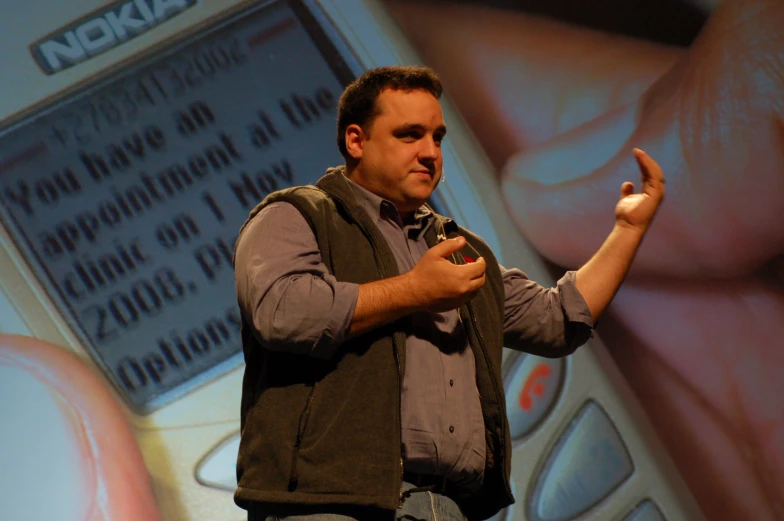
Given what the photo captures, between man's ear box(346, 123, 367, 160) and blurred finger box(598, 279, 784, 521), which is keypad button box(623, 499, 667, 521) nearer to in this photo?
blurred finger box(598, 279, 784, 521)

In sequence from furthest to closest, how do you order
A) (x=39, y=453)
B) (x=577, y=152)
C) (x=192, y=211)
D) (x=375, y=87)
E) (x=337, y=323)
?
(x=577, y=152), (x=192, y=211), (x=39, y=453), (x=375, y=87), (x=337, y=323)

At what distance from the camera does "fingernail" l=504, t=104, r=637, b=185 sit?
2260 mm

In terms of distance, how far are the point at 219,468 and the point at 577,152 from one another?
1.19 m

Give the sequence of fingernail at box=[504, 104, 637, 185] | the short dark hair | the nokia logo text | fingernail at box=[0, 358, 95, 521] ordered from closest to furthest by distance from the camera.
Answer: the short dark hair < fingernail at box=[0, 358, 95, 521] < the nokia logo text < fingernail at box=[504, 104, 637, 185]

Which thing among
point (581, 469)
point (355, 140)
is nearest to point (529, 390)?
point (581, 469)

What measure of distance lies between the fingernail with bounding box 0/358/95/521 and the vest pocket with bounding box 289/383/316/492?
105 centimetres

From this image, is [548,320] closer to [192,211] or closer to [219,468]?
[219,468]

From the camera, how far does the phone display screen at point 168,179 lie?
6.72 feet

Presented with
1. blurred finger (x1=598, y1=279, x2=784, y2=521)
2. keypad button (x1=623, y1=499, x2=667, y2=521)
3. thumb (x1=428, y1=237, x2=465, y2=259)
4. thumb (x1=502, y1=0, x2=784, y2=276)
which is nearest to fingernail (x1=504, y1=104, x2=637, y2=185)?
thumb (x1=502, y1=0, x2=784, y2=276)

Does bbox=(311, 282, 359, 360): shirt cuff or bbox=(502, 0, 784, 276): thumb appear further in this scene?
bbox=(502, 0, 784, 276): thumb

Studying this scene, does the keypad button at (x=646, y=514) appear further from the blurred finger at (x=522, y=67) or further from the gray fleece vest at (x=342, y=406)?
the gray fleece vest at (x=342, y=406)

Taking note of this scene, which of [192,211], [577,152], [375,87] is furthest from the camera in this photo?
[577,152]

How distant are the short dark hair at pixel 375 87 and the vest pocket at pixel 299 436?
17.2 inches

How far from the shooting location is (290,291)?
3.50ft
